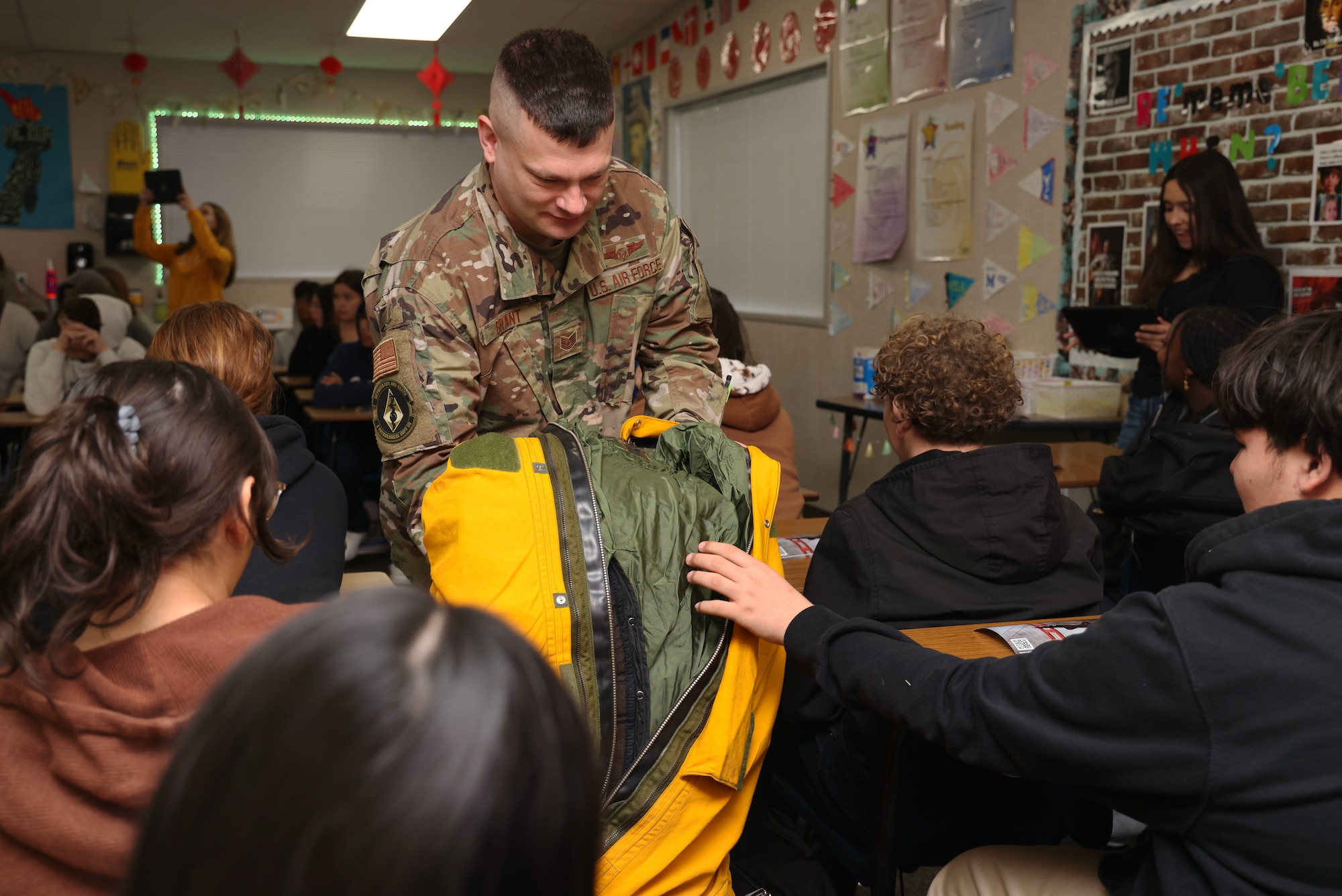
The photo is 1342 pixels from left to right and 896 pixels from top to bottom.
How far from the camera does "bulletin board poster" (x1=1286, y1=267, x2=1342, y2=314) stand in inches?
125

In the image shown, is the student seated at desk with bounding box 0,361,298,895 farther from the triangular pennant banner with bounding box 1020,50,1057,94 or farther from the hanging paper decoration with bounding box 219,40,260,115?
the hanging paper decoration with bounding box 219,40,260,115

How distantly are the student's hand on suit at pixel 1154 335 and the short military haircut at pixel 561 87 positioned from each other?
2284 mm

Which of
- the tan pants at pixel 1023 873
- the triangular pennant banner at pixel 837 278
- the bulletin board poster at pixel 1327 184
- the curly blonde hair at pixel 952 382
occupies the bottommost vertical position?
the tan pants at pixel 1023 873

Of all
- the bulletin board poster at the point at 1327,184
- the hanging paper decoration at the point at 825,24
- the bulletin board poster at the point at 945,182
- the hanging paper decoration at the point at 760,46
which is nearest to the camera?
the bulletin board poster at the point at 1327,184

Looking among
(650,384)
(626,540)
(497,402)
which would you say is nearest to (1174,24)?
(650,384)

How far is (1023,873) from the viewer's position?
134cm

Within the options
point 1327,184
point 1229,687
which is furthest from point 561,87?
point 1327,184

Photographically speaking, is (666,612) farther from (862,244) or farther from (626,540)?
(862,244)

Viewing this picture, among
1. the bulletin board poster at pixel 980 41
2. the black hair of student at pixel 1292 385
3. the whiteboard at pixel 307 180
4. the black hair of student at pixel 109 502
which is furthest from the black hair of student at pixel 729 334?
the whiteboard at pixel 307 180

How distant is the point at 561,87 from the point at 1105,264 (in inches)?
117

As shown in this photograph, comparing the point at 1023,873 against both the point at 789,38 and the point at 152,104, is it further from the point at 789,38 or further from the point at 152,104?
the point at 152,104

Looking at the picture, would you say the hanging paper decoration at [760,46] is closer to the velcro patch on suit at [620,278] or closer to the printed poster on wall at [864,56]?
the printed poster on wall at [864,56]

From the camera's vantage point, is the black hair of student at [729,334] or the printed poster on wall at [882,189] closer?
the black hair of student at [729,334]

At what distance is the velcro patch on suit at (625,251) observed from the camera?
1.97m
